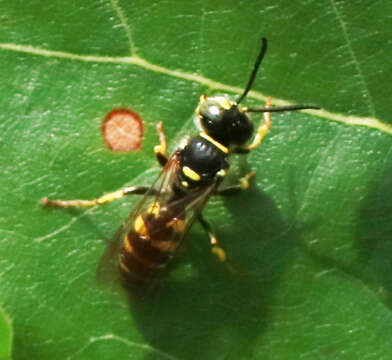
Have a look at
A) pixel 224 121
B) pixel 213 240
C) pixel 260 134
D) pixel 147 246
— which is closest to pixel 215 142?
pixel 224 121

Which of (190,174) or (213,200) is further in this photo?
(213,200)

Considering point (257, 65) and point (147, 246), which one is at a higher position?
point (257, 65)

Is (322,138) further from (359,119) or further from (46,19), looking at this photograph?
(46,19)

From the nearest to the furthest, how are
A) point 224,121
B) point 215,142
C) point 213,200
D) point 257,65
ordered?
point 257,65
point 224,121
point 215,142
point 213,200

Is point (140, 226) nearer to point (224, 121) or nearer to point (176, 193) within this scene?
point (176, 193)

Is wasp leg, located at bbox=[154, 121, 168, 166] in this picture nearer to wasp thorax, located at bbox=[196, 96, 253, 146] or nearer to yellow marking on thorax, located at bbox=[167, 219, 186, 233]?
wasp thorax, located at bbox=[196, 96, 253, 146]

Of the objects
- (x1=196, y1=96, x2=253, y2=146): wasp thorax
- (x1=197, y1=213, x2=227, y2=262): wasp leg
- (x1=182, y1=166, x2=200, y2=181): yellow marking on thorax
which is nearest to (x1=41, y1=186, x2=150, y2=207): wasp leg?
(x1=182, y1=166, x2=200, y2=181): yellow marking on thorax

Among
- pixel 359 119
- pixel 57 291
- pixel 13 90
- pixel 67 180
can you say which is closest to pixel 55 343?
pixel 57 291

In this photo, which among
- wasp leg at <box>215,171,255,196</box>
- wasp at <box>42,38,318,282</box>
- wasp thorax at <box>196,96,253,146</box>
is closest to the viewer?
wasp thorax at <box>196,96,253,146</box>
